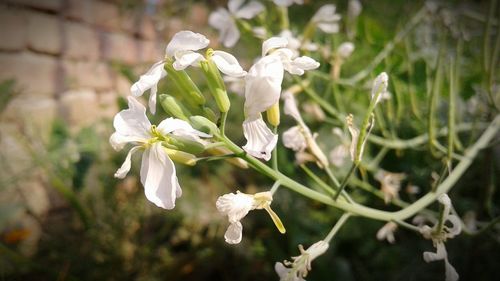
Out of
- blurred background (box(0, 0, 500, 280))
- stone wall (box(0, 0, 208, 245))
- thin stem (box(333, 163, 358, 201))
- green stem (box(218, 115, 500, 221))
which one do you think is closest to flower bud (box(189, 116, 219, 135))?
green stem (box(218, 115, 500, 221))

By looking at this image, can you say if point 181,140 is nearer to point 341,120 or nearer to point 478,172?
point 341,120

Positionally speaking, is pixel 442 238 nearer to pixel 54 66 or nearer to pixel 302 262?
pixel 302 262

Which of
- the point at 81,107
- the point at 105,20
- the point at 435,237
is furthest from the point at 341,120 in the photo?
the point at 105,20

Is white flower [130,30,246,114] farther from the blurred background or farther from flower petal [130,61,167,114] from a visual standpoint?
the blurred background

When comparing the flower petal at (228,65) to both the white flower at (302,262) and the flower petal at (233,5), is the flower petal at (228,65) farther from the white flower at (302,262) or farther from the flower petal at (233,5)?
the flower petal at (233,5)

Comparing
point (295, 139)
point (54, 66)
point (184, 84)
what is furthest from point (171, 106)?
point (54, 66)

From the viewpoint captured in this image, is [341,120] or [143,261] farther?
[143,261]
